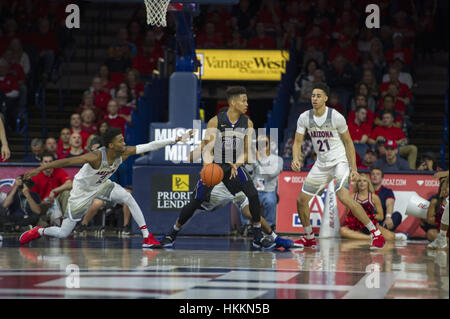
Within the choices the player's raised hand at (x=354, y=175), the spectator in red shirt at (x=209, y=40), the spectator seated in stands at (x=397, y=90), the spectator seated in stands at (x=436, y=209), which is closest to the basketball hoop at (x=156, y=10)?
the player's raised hand at (x=354, y=175)

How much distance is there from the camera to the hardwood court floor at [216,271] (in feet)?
25.7

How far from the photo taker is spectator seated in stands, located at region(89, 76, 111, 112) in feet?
66.6

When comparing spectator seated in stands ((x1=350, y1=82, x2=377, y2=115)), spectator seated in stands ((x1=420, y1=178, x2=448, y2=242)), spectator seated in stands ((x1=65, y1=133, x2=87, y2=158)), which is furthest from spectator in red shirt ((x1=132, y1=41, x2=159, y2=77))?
spectator seated in stands ((x1=420, y1=178, x2=448, y2=242))

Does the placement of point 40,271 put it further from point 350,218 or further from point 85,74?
point 85,74

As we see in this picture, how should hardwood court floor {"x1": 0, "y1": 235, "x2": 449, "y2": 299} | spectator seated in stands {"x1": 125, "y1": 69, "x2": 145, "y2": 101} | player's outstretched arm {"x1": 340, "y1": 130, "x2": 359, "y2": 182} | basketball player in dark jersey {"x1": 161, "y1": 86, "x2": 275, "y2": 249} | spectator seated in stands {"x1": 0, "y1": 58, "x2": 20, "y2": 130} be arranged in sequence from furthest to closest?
spectator seated in stands {"x1": 0, "y1": 58, "x2": 20, "y2": 130}
spectator seated in stands {"x1": 125, "y1": 69, "x2": 145, "y2": 101}
player's outstretched arm {"x1": 340, "y1": 130, "x2": 359, "y2": 182}
basketball player in dark jersey {"x1": 161, "y1": 86, "x2": 275, "y2": 249}
hardwood court floor {"x1": 0, "y1": 235, "x2": 449, "y2": 299}

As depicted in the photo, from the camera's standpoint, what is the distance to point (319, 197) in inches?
639

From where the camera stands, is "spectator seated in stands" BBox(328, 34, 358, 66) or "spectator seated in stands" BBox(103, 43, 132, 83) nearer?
"spectator seated in stands" BBox(328, 34, 358, 66)

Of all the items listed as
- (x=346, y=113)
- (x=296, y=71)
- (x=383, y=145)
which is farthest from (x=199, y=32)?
(x=383, y=145)

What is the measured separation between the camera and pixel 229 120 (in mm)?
12219

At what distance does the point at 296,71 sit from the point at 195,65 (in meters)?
4.66

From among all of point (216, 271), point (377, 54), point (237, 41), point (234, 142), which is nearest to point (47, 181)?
point (234, 142)

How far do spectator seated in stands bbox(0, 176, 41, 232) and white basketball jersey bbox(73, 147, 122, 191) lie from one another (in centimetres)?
341

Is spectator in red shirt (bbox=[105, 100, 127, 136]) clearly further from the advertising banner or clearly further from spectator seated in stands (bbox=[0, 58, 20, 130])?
the advertising banner

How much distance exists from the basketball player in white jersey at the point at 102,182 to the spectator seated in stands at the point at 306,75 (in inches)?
326
